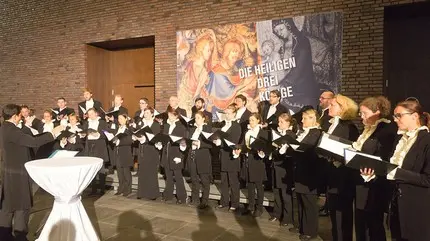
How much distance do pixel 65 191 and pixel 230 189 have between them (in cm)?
292

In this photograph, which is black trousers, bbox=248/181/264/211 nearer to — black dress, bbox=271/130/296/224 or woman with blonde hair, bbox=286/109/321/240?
black dress, bbox=271/130/296/224

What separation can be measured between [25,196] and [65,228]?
1041 mm

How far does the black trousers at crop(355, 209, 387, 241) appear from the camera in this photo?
350cm

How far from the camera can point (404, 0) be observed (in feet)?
21.9

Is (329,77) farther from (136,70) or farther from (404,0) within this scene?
(136,70)

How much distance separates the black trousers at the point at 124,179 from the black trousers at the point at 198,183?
1.43 meters

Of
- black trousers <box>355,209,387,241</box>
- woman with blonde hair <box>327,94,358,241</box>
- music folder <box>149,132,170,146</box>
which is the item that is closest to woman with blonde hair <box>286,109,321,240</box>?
woman with blonde hair <box>327,94,358,241</box>

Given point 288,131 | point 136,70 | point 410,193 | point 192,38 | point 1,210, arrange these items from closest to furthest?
point 410,193 → point 1,210 → point 288,131 → point 192,38 → point 136,70

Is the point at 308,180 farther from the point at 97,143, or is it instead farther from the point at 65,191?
the point at 97,143

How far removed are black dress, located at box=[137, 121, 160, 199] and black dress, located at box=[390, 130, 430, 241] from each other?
442 centimetres

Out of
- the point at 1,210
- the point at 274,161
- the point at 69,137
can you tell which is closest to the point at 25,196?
the point at 1,210

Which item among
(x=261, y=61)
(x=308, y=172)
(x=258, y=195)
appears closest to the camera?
(x=308, y=172)

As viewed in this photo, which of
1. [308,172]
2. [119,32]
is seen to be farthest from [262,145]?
[119,32]

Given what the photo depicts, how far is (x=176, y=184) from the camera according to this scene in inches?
250
